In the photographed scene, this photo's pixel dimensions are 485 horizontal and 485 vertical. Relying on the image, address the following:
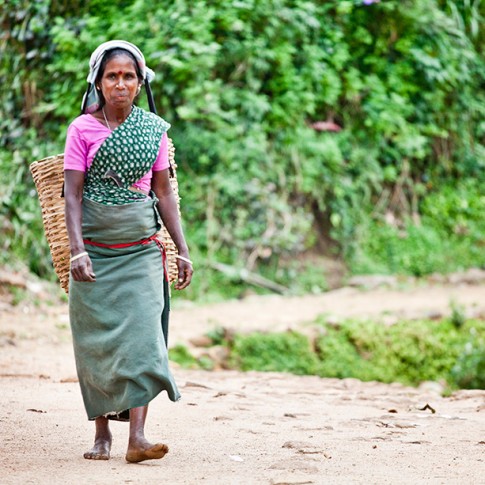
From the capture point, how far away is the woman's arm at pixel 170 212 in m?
3.63

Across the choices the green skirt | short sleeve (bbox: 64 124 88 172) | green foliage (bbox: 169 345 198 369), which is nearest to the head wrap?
short sleeve (bbox: 64 124 88 172)

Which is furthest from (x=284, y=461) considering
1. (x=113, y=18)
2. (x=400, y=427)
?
(x=113, y=18)

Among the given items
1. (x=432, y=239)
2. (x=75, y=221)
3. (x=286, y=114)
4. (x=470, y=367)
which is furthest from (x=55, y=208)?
(x=432, y=239)

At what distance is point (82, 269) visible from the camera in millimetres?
3371

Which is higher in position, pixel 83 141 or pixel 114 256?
pixel 83 141

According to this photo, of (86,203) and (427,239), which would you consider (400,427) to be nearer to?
(86,203)

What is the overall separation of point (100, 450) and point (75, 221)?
0.87 metres

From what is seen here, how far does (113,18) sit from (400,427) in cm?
616

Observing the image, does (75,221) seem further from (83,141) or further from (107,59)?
(107,59)

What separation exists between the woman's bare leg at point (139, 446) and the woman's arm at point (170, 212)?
547 mm

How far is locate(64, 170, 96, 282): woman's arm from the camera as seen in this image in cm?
338

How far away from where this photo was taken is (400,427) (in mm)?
4371

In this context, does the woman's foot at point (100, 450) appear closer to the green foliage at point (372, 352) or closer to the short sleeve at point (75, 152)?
the short sleeve at point (75, 152)

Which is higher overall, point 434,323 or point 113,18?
point 113,18
